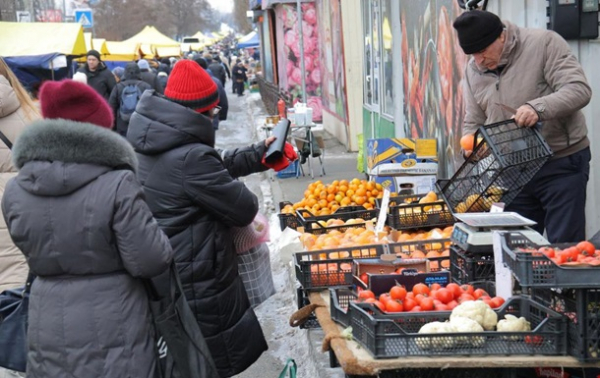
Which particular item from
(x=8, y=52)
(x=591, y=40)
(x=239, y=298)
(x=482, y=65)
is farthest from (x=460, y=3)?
(x=8, y=52)

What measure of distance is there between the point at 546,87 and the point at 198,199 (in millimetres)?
2107

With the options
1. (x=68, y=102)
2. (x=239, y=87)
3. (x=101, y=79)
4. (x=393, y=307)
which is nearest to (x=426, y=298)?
(x=393, y=307)

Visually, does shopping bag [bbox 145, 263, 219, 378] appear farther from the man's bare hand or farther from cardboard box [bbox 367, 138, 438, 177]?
cardboard box [bbox 367, 138, 438, 177]

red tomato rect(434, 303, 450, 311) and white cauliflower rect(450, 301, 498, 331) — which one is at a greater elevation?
white cauliflower rect(450, 301, 498, 331)

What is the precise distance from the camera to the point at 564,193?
16.8 feet

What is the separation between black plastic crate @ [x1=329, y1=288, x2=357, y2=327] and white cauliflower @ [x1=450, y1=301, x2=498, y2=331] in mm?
522

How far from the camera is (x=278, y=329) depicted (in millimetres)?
7598

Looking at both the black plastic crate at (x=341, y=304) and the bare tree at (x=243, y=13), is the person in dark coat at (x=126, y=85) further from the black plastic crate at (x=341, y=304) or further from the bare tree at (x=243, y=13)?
the bare tree at (x=243, y=13)

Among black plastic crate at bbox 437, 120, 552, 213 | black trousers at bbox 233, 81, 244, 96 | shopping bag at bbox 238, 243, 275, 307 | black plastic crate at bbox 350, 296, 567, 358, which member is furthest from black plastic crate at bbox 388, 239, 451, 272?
black trousers at bbox 233, 81, 244, 96

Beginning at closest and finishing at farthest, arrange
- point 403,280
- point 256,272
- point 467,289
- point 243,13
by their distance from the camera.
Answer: point 467,289 → point 403,280 → point 256,272 → point 243,13

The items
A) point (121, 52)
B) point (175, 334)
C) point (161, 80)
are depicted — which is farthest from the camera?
point (121, 52)

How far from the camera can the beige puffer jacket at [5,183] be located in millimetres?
5059

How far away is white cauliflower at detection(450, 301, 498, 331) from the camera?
379 centimetres

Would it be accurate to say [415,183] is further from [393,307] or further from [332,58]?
[332,58]
